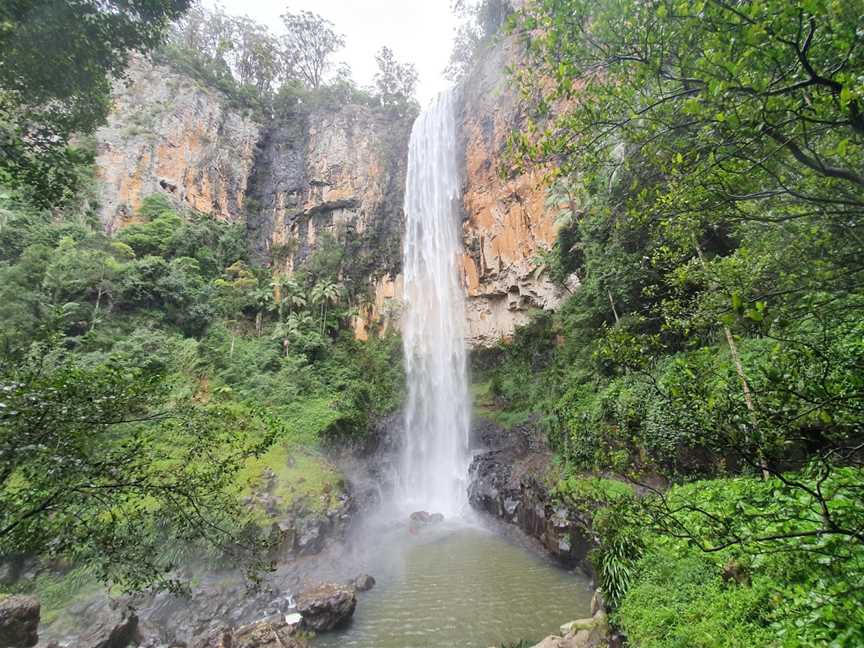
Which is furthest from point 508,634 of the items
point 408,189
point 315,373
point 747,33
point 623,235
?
point 408,189

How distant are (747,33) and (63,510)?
5.61 m

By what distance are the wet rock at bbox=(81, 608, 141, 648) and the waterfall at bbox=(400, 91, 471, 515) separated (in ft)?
29.3

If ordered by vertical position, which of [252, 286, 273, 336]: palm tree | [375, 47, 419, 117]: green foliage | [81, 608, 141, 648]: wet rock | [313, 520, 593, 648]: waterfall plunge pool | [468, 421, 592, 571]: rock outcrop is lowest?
[313, 520, 593, 648]: waterfall plunge pool

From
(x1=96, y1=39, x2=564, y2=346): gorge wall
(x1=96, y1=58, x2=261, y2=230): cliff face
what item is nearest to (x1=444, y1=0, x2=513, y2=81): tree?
(x1=96, y1=39, x2=564, y2=346): gorge wall

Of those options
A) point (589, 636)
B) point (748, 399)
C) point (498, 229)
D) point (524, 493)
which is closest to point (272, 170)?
point (498, 229)

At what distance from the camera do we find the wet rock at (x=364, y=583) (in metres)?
8.70

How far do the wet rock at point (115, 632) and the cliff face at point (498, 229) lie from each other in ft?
52.8

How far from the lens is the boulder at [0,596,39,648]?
6773 mm

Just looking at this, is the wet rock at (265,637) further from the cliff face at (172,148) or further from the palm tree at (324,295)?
the cliff face at (172,148)

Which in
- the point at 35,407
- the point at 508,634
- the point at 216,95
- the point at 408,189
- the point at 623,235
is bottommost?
the point at 508,634

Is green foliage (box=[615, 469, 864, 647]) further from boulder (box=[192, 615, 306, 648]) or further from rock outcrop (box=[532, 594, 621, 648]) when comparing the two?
boulder (box=[192, 615, 306, 648])

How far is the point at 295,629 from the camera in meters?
7.00

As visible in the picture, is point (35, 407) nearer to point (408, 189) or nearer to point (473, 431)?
point (473, 431)

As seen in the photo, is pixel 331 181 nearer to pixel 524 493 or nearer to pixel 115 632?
pixel 524 493
